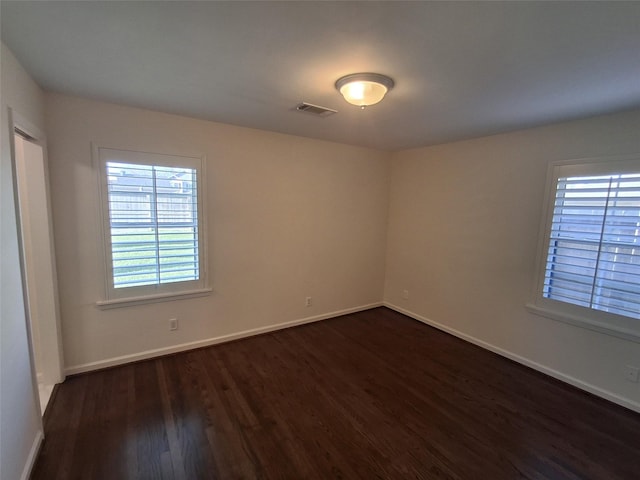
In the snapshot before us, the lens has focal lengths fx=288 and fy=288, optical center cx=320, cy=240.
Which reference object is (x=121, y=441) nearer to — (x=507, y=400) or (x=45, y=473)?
(x=45, y=473)

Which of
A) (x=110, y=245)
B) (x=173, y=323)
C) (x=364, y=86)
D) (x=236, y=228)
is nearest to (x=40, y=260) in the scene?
(x=110, y=245)

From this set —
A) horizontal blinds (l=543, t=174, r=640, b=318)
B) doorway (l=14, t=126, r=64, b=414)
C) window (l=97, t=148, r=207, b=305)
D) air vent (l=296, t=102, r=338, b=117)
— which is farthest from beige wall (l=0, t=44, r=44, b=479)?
horizontal blinds (l=543, t=174, r=640, b=318)

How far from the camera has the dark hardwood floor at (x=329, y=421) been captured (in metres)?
1.82

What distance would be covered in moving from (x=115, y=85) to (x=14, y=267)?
56.5 inches

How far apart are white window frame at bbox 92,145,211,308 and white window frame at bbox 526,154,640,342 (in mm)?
3496

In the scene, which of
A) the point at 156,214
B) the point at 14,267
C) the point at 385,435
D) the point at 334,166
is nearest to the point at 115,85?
the point at 156,214

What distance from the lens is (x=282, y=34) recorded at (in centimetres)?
147

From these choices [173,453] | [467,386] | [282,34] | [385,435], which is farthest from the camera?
[467,386]

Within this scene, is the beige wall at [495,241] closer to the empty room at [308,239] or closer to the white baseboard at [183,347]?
the empty room at [308,239]

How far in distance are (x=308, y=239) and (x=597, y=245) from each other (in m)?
2.93

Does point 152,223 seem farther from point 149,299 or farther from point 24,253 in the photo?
point 24,253

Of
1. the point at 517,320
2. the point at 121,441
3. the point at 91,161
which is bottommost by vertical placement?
the point at 121,441

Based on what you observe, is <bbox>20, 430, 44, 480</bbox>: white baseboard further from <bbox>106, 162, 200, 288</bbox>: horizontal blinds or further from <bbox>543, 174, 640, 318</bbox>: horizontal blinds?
<bbox>543, 174, 640, 318</bbox>: horizontal blinds

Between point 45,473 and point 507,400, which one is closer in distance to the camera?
point 45,473
